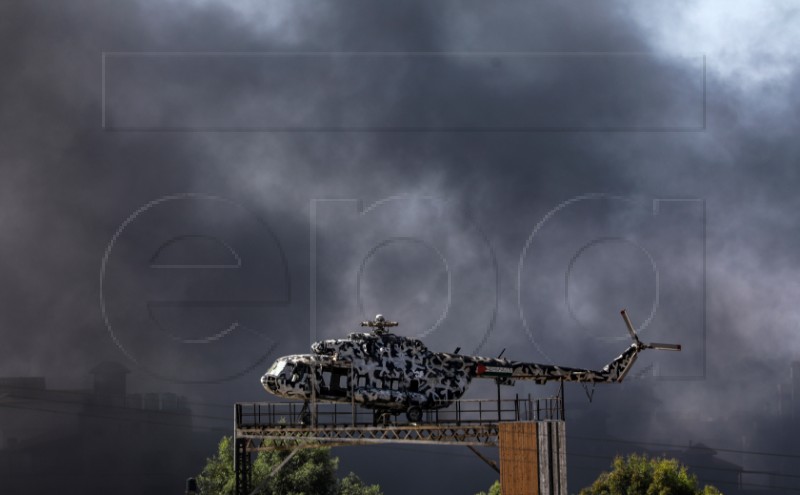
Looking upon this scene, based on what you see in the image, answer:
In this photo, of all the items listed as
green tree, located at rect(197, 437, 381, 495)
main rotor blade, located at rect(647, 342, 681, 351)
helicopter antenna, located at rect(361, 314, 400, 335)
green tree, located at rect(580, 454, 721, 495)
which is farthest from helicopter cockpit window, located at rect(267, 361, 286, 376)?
green tree, located at rect(580, 454, 721, 495)

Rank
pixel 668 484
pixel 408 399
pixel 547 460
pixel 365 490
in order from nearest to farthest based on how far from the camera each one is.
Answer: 1. pixel 547 460
2. pixel 408 399
3. pixel 668 484
4. pixel 365 490

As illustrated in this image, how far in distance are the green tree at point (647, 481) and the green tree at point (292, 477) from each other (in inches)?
729

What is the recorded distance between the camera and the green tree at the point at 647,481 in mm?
82000

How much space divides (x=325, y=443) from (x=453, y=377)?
652 centimetres

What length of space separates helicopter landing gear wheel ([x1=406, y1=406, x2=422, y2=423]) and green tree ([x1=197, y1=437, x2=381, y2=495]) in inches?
1313

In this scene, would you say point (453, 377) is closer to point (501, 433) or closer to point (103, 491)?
point (501, 433)

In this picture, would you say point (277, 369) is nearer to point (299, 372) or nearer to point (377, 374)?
point (299, 372)

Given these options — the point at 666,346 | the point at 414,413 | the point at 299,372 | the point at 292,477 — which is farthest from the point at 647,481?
the point at 299,372

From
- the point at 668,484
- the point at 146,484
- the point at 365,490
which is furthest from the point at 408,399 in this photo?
the point at 146,484

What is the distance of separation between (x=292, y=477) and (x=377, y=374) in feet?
121

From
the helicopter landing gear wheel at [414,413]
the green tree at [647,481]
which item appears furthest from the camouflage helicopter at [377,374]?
the green tree at [647,481]

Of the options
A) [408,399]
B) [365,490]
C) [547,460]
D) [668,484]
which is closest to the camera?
[547,460]

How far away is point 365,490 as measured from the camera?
309 ft

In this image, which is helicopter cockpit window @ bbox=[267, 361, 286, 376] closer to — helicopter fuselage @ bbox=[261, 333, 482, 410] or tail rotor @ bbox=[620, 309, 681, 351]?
helicopter fuselage @ bbox=[261, 333, 482, 410]
